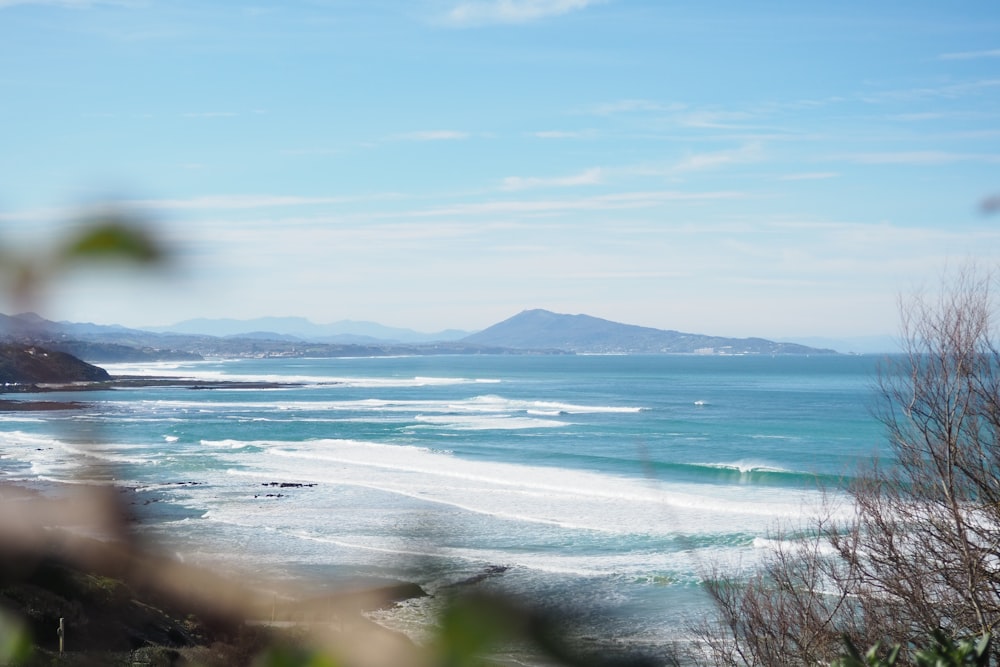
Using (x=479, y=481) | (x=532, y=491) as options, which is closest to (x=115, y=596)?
(x=532, y=491)

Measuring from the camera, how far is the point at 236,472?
37.8 meters

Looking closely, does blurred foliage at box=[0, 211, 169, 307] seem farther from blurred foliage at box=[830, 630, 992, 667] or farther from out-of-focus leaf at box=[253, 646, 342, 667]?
blurred foliage at box=[830, 630, 992, 667]

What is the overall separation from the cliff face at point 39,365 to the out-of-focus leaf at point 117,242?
0.23m

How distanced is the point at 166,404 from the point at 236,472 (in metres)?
41.8

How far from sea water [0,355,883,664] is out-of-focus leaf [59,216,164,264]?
0.53ft

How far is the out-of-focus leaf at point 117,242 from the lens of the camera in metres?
0.48

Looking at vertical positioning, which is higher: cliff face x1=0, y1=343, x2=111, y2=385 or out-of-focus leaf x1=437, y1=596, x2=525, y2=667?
cliff face x1=0, y1=343, x2=111, y2=385

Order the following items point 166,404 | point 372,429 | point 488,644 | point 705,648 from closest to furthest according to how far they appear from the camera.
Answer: point 488,644 < point 705,648 < point 372,429 < point 166,404

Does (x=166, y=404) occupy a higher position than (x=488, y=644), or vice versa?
(x=488, y=644)

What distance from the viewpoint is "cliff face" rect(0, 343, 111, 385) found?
0.72 m

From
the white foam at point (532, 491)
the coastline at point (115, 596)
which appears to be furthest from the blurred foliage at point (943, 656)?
the white foam at point (532, 491)

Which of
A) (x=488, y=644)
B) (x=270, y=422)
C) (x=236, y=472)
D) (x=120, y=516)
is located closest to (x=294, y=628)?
(x=120, y=516)

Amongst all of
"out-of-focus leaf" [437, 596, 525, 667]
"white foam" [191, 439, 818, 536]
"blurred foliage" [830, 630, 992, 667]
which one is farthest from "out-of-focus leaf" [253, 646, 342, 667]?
"white foam" [191, 439, 818, 536]

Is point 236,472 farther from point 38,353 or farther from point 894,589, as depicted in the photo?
point 38,353
